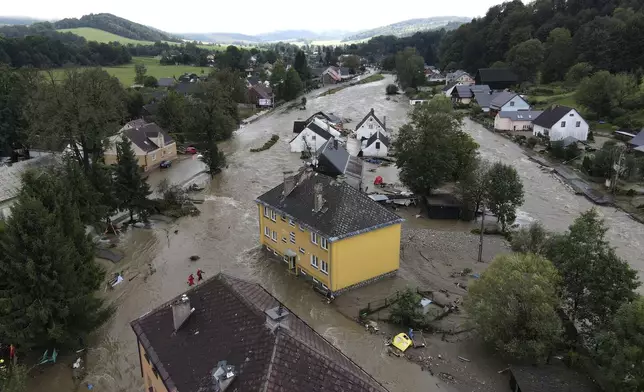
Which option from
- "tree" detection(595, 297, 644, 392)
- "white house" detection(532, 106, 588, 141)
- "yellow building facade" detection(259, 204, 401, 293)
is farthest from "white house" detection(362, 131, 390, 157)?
"tree" detection(595, 297, 644, 392)

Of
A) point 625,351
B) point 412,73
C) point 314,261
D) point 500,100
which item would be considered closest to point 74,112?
point 314,261

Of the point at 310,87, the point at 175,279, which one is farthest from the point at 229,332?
the point at 310,87

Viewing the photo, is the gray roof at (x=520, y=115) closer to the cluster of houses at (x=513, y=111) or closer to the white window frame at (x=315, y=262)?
the cluster of houses at (x=513, y=111)

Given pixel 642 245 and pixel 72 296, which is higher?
pixel 72 296

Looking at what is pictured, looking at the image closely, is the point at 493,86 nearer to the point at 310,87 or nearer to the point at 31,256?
the point at 310,87

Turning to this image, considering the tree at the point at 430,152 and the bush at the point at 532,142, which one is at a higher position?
the tree at the point at 430,152

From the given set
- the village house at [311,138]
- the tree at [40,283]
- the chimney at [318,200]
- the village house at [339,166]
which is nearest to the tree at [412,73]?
the village house at [311,138]
